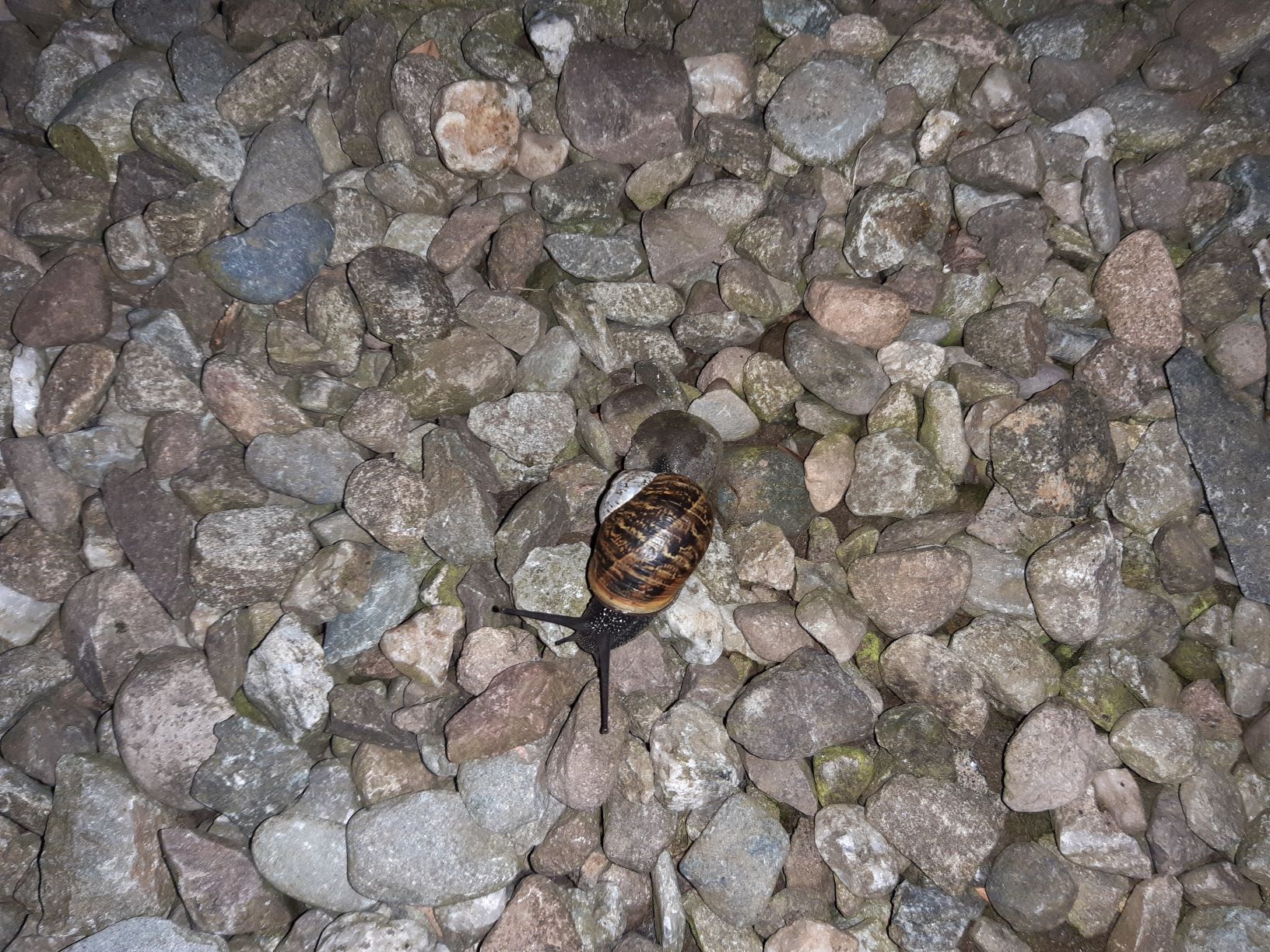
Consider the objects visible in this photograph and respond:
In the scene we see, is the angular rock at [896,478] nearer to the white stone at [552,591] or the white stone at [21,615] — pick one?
the white stone at [552,591]

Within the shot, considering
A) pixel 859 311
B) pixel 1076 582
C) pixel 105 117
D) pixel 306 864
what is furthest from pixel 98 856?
pixel 1076 582

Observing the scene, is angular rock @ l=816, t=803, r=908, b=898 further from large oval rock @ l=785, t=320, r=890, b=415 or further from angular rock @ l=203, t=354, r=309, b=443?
angular rock @ l=203, t=354, r=309, b=443

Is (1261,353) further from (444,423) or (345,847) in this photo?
(345,847)

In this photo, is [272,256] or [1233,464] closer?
[1233,464]

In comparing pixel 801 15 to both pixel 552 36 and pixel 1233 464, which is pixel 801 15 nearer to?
pixel 552 36

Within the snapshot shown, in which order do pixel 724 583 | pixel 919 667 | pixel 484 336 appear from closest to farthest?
pixel 919 667 < pixel 724 583 < pixel 484 336

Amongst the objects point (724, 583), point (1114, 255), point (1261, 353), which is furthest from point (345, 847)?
point (1261, 353)
